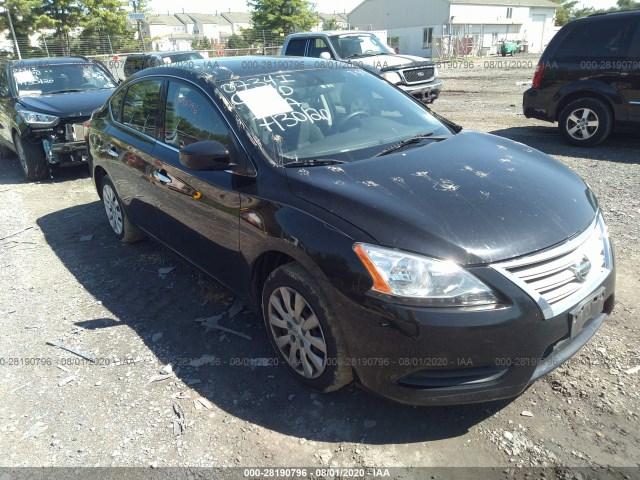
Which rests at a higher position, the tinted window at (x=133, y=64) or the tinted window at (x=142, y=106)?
the tinted window at (x=133, y=64)

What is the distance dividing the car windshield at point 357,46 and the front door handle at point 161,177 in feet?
29.9

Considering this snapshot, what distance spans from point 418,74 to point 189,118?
30.5 feet

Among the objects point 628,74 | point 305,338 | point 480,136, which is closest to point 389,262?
point 305,338

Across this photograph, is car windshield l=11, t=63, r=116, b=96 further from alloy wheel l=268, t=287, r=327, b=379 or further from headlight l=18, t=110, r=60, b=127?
alloy wheel l=268, t=287, r=327, b=379

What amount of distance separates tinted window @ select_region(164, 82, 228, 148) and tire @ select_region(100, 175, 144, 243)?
1.43m

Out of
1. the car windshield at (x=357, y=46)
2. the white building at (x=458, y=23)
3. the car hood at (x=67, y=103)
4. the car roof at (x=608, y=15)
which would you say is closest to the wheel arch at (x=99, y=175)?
the car hood at (x=67, y=103)

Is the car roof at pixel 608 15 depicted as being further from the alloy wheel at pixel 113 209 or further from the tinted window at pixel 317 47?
the alloy wheel at pixel 113 209

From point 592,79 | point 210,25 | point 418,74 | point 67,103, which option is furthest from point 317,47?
point 210,25

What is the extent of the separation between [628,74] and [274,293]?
6892 mm

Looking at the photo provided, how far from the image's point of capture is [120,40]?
34500mm

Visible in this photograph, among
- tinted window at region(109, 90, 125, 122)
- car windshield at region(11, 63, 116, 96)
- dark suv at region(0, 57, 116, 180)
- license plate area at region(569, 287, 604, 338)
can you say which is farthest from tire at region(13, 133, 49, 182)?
license plate area at region(569, 287, 604, 338)

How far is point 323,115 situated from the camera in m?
3.26

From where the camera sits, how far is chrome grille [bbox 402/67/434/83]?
11383mm

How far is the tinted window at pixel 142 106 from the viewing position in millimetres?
3920
